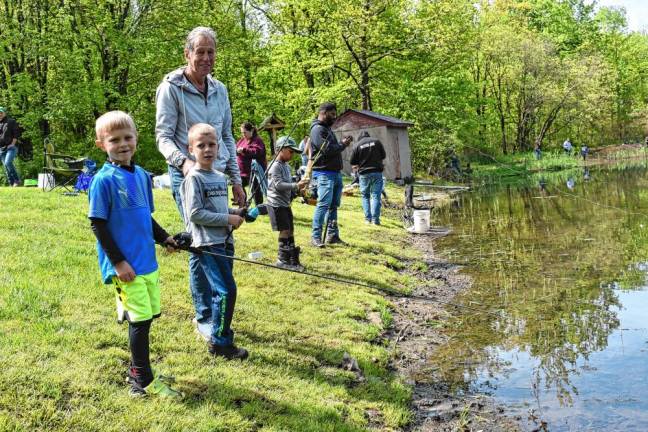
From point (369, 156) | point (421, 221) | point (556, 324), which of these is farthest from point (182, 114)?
point (421, 221)

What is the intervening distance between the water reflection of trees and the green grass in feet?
3.08

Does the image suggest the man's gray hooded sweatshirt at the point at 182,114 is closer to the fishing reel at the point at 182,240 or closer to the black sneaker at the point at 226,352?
the fishing reel at the point at 182,240

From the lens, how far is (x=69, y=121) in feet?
68.0

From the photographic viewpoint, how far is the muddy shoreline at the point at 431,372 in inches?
151

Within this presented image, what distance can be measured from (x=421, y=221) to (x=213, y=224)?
8.79m

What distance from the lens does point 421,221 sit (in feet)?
39.9

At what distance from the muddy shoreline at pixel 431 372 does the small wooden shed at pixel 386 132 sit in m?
15.9

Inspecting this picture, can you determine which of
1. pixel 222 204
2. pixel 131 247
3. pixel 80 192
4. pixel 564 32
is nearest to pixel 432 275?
pixel 222 204

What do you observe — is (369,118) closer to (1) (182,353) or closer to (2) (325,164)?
(2) (325,164)

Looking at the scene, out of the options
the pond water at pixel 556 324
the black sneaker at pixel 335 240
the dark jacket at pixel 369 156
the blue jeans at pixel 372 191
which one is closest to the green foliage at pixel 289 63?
Result: the dark jacket at pixel 369 156

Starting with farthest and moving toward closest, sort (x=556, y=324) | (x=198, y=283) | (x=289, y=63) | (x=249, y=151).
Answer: (x=289, y=63) → (x=249, y=151) → (x=556, y=324) → (x=198, y=283)

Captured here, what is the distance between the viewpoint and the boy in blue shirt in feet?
10.3

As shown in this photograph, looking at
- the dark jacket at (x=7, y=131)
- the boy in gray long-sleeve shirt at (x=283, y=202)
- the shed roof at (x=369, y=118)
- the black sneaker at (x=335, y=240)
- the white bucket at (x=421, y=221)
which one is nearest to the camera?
the boy in gray long-sleeve shirt at (x=283, y=202)

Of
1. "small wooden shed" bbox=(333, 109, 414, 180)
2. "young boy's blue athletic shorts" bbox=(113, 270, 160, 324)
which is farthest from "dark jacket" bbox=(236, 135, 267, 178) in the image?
"small wooden shed" bbox=(333, 109, 414, 180)
